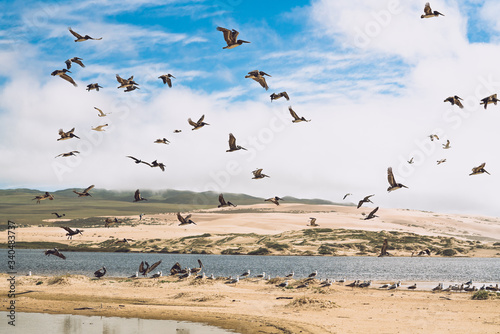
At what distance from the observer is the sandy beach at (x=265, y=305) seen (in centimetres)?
2391

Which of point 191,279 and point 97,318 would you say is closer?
point 97,318

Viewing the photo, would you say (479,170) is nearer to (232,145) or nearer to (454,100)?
(454,100)

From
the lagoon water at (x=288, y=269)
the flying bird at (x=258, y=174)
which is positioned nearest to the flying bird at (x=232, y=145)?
the flying bird at (x=258, y=174)

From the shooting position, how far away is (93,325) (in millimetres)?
25234

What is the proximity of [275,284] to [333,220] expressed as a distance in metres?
103

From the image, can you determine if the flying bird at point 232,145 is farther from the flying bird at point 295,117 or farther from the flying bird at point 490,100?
the flying bird at point 490,100

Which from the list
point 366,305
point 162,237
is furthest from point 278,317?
point 162,237

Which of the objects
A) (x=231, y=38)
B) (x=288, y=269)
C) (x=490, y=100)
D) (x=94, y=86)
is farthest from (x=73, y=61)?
(x=288, y=269)

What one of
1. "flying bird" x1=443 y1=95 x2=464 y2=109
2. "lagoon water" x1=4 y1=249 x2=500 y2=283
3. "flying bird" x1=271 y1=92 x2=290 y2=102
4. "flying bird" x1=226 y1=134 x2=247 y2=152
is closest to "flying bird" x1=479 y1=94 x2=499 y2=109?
"flying bird" x1=443 y1=95 x2=464 y2=109

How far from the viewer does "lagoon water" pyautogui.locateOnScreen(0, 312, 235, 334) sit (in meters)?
23.7

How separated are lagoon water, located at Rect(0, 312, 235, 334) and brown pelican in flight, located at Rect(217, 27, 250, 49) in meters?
13.6

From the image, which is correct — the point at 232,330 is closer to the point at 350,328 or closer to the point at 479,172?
the point at 350,328

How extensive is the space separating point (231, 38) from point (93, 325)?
17.1 metres

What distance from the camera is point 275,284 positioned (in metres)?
38.1
